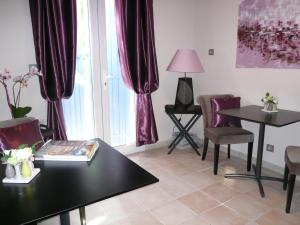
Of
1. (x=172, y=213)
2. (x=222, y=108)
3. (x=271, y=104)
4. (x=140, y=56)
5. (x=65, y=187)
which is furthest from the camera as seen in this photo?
(x=140, y=56)

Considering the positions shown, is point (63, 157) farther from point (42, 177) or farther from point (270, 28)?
Answer: point (270, 28)

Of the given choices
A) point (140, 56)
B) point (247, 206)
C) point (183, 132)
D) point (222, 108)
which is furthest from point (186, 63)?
point (247, 206)

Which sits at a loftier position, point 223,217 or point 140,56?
point 140,56

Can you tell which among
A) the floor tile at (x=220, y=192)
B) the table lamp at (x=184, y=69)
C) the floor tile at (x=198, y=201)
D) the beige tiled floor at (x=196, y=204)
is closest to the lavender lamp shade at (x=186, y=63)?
the table lamp at (x=184, y=69)

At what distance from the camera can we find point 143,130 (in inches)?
143

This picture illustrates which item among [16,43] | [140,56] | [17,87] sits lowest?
[17,87]

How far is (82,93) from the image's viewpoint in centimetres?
325

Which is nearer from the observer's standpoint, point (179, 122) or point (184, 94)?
point (184, 94)

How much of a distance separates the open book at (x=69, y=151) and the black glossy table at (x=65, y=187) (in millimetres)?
39

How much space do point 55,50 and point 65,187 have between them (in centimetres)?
202

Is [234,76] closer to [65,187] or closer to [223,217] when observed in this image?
[223,217]

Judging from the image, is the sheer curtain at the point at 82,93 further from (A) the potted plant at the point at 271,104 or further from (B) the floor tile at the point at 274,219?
(B) the floor tile at the point at 274,219

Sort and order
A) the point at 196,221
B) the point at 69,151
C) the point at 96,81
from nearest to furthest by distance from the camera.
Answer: the point at 69,151 < the point at 196,221 < the point at 96,81

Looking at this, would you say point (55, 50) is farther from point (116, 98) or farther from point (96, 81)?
point (116, 98)
